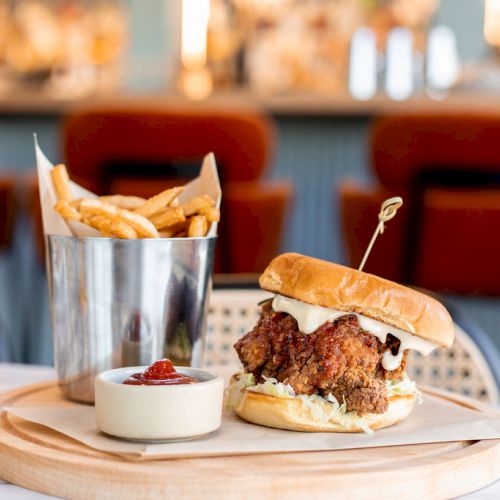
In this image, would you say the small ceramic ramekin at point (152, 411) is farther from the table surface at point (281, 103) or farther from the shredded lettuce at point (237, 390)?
the table surface at point (281, 103)

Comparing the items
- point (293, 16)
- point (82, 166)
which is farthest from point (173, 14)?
point (82, 166)

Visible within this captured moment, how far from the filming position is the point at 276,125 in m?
4.28

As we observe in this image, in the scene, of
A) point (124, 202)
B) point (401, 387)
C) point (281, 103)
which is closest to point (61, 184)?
point (124, 202)

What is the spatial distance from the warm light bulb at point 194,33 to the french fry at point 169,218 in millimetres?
5397

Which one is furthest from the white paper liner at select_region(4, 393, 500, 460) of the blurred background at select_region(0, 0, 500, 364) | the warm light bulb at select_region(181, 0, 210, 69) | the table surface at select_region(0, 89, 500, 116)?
the warm light bulb at select_region(181, 0, 210, 69)

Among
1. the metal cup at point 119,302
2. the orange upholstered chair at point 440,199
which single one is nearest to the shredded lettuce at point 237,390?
the metal cup at point 119,302

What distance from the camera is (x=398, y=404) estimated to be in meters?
1.09

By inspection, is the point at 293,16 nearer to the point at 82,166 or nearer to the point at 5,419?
the point at 82,166

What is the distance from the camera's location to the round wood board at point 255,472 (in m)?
0.84

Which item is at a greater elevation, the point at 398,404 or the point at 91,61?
the point at 91,61

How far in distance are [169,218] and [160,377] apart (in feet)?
1.02

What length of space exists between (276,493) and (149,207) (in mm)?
513

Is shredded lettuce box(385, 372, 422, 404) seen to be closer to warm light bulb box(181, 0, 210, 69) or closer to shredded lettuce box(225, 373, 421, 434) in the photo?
shredded lettuce box(225, 373, 421, 434)

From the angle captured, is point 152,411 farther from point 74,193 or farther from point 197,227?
point 74,193
